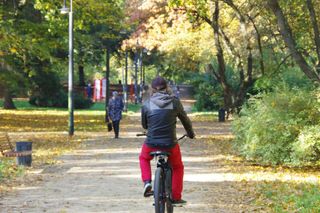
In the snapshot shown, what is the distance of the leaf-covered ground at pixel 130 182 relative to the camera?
1156 centimetres

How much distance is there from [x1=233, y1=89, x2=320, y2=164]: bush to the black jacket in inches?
306

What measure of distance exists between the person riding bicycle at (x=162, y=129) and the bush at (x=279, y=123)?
301 inches

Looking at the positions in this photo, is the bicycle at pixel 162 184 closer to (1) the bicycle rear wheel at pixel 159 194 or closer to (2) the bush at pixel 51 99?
(1) the bicycle rear wheel at pixel 159 194

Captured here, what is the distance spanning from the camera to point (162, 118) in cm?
973

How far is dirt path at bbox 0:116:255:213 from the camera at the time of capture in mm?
11438

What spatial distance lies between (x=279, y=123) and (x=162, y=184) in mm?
8920

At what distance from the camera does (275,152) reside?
1798 cm

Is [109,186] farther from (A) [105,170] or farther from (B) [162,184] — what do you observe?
(B) [162,184]

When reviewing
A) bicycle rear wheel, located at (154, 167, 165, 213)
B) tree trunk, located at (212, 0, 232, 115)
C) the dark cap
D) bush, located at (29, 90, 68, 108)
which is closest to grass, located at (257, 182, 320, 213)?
bicycle rear wheel, located at (154, 167, 165, 213)

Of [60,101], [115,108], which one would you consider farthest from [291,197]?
[60,101]

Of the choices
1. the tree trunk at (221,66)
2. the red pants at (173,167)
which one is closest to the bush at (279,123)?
the red pants at (173,167)

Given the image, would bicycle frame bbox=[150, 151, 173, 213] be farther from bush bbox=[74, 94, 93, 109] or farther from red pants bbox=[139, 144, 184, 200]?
bush bbox=[74, 94, 93, 109]

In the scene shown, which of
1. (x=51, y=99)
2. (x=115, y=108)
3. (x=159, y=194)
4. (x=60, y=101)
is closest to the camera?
(x=159, y=194)

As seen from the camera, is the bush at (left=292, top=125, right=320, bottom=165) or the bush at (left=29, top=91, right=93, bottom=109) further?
the bush at (left=29, top=91, right=93, bottom=109)
